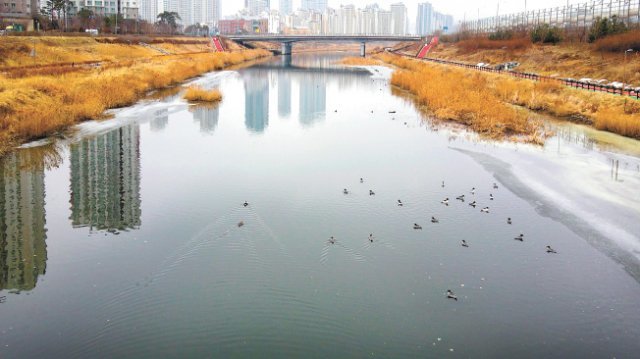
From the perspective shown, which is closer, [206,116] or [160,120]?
[160,120]

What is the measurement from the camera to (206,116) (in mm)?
38406

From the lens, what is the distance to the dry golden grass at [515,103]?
32.2 m

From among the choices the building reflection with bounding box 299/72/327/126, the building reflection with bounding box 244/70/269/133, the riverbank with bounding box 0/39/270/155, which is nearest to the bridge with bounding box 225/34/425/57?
the building reflection with bounding box 299/72/327/126

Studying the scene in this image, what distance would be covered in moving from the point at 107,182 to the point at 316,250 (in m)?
9.93

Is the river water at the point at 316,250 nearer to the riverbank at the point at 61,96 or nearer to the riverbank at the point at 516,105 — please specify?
the riverbank at the point at 61,96

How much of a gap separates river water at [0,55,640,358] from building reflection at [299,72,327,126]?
10.4 m

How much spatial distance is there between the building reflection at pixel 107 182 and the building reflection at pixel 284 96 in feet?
44.8

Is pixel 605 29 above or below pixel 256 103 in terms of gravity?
above

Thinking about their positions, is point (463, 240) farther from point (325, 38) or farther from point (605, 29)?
point (325, 38)

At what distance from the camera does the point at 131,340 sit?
1086cm

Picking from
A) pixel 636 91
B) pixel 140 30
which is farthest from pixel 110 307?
pixel 140 30

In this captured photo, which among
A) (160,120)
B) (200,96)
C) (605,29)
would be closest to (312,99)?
(200,96)

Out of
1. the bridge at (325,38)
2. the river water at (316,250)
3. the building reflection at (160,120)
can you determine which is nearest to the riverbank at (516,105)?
the river water at (316,250)

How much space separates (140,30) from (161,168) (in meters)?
114
